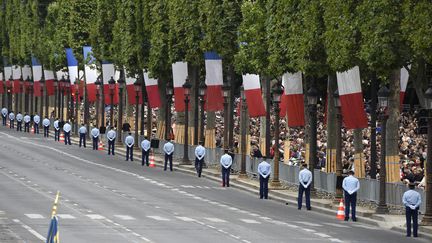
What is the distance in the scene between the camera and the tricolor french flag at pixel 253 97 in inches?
2931

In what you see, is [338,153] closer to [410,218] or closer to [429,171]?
[429,171]

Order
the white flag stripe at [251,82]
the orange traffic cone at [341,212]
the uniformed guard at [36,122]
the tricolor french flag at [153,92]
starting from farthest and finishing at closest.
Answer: the uniformed guard at [36,122]
the tricolor french flag at [153,92]
the white flag stripe at [251,82]
the orange traffic cone at [341,212]

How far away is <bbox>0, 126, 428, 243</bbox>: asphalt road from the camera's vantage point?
4566 centimetres

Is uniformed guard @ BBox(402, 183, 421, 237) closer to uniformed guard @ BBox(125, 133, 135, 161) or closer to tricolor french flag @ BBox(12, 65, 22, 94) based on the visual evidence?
uniformed guard @ BBox(125, 133, 135, 161)

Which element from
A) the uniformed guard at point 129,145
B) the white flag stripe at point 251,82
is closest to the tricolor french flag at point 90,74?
the uniformed guard at point 129,145

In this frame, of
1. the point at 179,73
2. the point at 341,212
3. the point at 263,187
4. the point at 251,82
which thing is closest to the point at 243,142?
the point at 251,82

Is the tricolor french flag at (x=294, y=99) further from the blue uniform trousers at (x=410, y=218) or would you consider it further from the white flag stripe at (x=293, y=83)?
the blue uniform trousers at (x=410, y=218)

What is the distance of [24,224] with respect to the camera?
4806cm

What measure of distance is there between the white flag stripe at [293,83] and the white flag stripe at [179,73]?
1881 cm

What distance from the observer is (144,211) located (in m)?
54.4

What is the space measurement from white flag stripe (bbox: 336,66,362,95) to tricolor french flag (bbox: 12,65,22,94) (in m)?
96.6

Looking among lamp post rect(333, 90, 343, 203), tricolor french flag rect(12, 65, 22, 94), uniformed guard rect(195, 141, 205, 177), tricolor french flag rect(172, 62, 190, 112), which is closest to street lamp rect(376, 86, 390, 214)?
lamp post rect(333, 90, 343, 203)

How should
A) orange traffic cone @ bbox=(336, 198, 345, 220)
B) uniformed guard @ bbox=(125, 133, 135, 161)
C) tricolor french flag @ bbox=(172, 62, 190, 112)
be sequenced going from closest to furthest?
1. orange traffic cone @ bbox=(336, 198, 345, 220)
2. uniformed guard @ bbox=(125, 133, 135, 161)
3. tricolor french flag @ bbox=(172, 62, 190, 112)

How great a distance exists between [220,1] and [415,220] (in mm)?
34837
